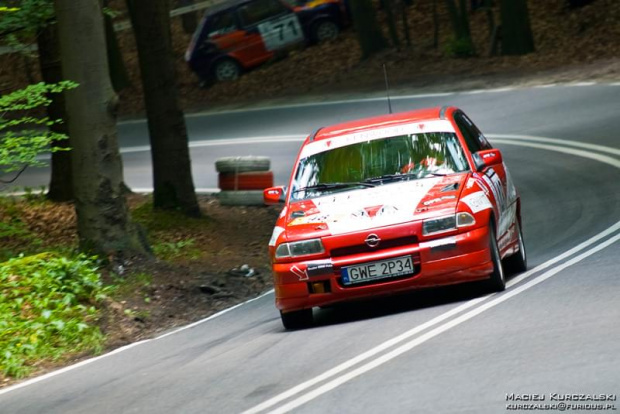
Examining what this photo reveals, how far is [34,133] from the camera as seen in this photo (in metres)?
15.2

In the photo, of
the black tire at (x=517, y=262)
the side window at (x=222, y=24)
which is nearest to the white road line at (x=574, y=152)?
the black tire at (x=517, y=262)

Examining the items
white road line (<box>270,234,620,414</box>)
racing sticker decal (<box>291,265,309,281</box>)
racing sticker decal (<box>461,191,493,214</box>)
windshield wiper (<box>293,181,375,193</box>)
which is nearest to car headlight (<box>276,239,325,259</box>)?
racing sticker decal (<box>291,265,309,281</box>)

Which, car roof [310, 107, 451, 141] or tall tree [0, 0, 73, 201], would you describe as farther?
tall tree [0, 0, 73, 201]

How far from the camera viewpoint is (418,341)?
9148 millimetres

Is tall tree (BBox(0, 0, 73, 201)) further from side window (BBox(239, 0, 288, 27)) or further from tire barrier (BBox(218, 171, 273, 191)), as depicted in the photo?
side window (BBox(239, 0, 288, 27))

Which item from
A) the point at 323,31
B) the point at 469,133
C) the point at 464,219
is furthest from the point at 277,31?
the point at 464,219

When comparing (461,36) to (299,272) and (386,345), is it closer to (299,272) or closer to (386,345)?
(299,272)

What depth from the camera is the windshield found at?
11508mm

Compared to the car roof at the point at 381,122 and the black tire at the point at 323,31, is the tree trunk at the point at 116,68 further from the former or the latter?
the car roof at the point at 381,122

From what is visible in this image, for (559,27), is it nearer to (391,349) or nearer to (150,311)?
(150,311)

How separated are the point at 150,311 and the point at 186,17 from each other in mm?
38259

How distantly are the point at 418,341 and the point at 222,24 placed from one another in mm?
32304

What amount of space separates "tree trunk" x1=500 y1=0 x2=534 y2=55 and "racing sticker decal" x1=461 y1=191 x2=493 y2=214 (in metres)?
23.1

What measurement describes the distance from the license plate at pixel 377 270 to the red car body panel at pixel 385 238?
32mm
